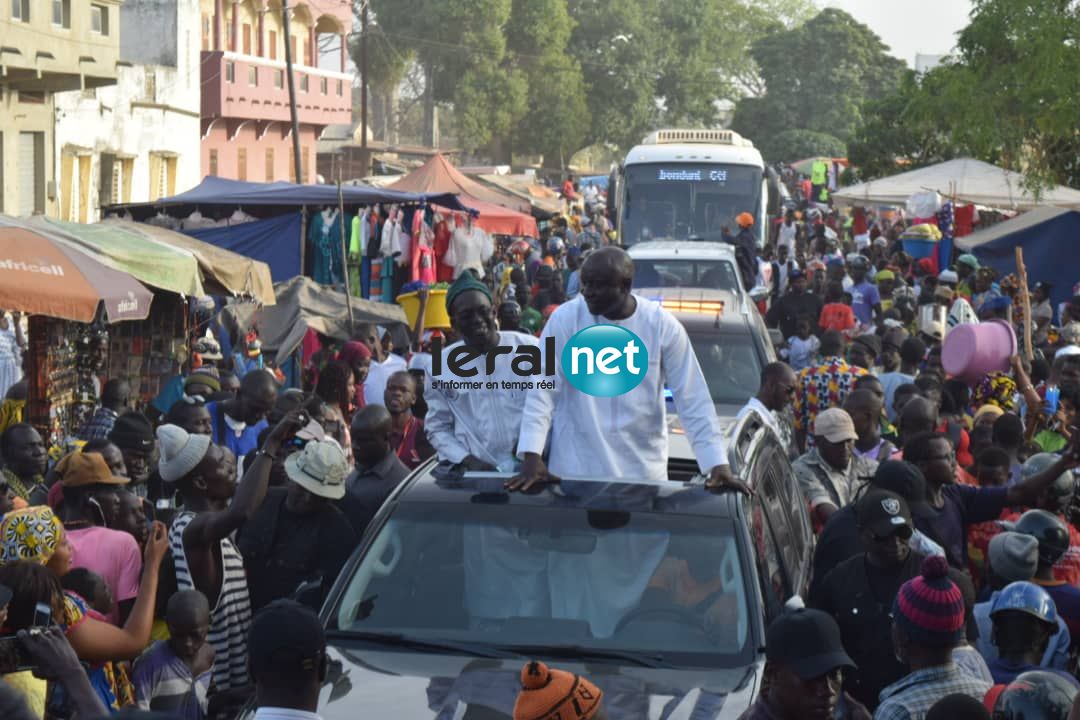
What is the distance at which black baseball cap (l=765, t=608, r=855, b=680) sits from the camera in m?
3.98

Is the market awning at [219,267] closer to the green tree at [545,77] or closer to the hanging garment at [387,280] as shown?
the hanging garment at [387,280]

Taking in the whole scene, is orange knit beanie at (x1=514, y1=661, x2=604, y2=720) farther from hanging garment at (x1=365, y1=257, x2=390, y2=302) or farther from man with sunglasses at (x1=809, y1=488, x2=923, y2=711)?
hanging garment at (x1=365, y1=257, x2=390, y2=302)

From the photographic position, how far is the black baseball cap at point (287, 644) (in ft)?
12.9

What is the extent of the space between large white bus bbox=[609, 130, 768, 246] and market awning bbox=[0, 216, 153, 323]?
14.6m

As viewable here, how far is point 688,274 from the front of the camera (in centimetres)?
1559

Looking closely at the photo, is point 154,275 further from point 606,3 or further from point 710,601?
point 606,3

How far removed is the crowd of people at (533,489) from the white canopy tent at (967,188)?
1655 cm

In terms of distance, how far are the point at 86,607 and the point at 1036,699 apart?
2.87 meters

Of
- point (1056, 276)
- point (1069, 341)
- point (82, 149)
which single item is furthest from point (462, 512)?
point (82, 149)

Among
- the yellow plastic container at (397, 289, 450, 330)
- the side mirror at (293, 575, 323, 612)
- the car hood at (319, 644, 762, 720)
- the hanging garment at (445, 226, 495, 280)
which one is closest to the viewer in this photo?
the car hood at (319, 644, 762, 720)

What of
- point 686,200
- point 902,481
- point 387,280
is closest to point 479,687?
point 902,481

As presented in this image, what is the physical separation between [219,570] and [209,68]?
36205 millimetres

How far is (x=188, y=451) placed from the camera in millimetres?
6078

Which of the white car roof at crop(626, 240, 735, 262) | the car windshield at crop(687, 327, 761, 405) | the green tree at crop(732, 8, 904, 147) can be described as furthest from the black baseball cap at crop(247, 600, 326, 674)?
the green tree at crop(732, 8, 904, 147)
